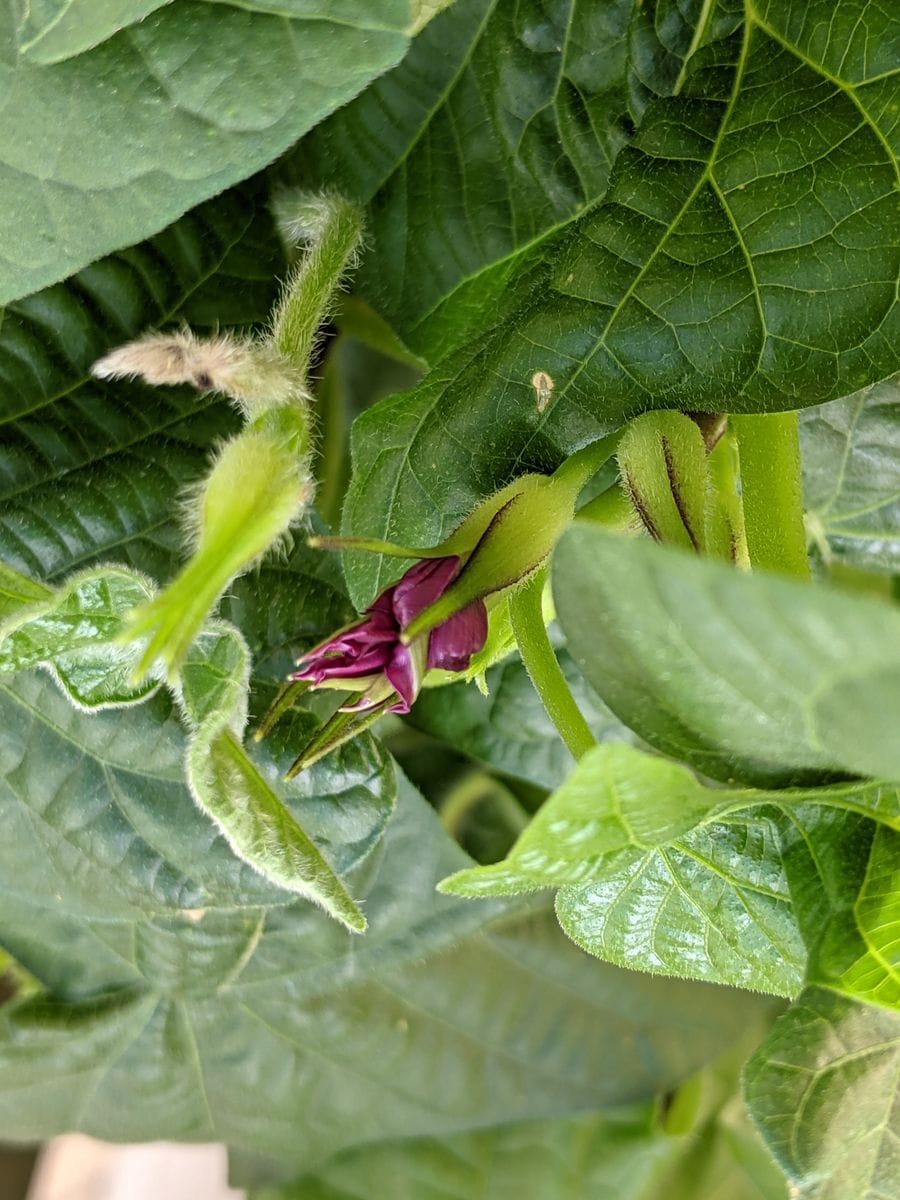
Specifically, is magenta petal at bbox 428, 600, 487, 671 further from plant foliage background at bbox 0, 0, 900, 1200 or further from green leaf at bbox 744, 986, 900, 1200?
green leaf at bbox 744, 986, 900, 1200

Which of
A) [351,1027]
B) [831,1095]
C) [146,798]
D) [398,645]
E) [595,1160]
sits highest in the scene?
[398,645]

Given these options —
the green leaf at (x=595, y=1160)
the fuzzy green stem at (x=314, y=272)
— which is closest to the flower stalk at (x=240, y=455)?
the fuzzy green stem at (x=314, y=272)

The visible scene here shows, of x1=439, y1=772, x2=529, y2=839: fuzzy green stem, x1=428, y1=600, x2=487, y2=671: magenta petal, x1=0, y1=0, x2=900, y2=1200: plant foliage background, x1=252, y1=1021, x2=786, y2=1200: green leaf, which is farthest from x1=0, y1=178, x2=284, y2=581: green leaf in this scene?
x1=252, y1=1021, x2=786, y2=1200: green leaf

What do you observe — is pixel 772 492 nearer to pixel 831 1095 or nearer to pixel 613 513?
pixel 613 513

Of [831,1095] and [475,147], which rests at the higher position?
[475,147]

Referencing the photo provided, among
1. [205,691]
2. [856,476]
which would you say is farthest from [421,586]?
[856,476]

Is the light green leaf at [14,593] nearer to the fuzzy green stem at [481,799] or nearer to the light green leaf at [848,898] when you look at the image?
the light green leaf at [848,898]

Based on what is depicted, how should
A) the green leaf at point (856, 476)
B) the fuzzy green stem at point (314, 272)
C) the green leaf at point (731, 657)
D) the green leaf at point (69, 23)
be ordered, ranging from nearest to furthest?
the green leaf at point (731, 657)
the green leaf at point (69, 23)
the fuzzy green stem at point (314, 272)
the green leaf at point (856, 476)

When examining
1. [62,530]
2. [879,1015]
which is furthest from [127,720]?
[879,1015]
